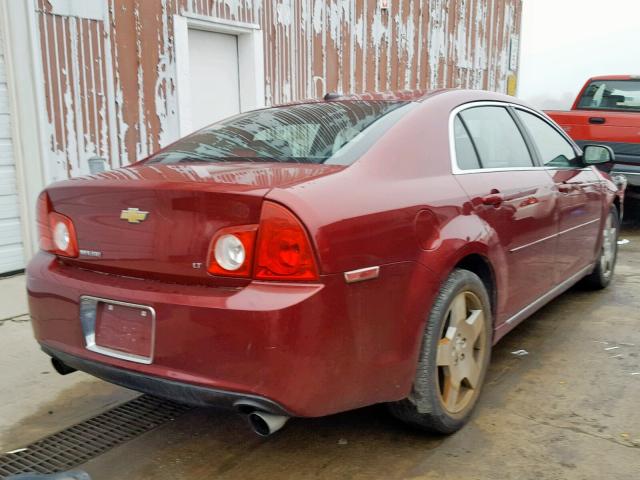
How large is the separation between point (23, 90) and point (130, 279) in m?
3.72

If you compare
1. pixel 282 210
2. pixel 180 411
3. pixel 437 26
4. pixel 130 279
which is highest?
pixel 437 26

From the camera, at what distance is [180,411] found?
3.06 m

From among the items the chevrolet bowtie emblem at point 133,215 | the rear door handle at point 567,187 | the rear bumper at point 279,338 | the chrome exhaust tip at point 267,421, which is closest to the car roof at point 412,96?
→ the rear door handle at point 567,187

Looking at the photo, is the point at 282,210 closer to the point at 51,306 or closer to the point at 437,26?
the point at 51,306

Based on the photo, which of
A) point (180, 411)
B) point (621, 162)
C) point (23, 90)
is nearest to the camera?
point (180, 411)

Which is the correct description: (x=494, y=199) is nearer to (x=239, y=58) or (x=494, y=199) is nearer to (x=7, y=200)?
(x=7, y=200)

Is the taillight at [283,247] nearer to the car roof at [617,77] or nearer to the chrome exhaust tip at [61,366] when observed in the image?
the chrome exhaust tip at [61,366]

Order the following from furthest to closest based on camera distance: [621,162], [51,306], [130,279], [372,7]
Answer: [372,7] → [621,162] → [51,306] → [130,279]

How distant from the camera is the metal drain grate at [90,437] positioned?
2.57 m

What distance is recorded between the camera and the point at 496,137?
3.35m

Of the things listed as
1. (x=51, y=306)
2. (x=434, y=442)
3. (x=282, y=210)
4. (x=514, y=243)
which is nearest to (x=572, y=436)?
(x=434, y=442)

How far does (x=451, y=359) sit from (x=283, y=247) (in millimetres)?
1065

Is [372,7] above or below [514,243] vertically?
above

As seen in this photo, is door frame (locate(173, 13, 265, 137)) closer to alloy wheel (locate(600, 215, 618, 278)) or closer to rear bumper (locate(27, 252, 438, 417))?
alloy wheel (locate(600, 215, 618, 278))
